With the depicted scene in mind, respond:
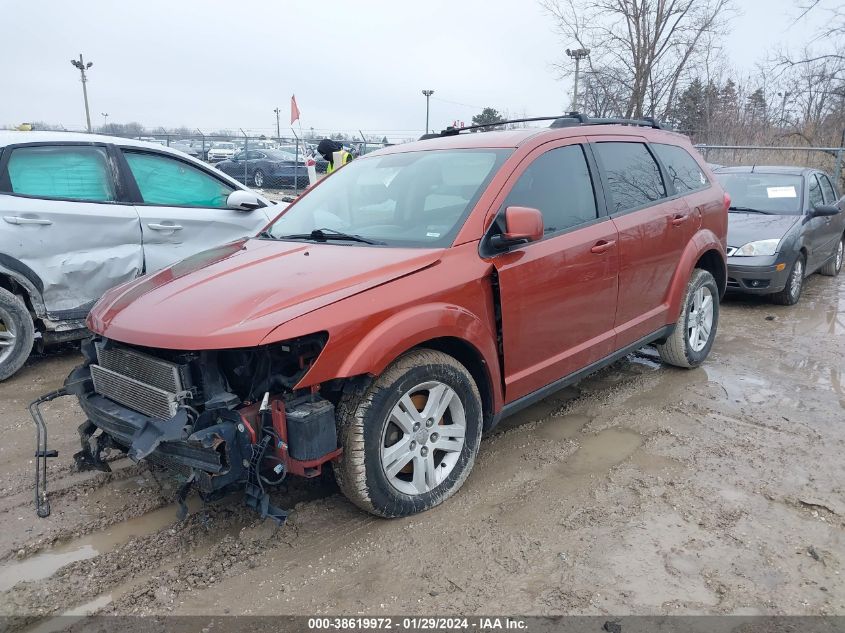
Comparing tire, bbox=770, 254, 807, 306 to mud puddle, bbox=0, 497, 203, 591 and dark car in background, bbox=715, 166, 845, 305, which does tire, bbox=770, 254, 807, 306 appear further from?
mud puddle, bbox=0, 497, 203, 591

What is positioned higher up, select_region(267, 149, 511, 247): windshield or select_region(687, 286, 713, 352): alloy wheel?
select_region(267, 149, 511, 247): windshield

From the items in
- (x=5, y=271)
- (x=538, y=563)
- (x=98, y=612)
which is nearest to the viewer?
(x=98, y=612)

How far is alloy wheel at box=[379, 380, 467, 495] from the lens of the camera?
289cm

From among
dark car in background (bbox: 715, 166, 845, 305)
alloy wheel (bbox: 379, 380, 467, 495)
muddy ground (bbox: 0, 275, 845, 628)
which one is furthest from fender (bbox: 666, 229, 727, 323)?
dark car in background (bbox: 715, 166, 845, 305)

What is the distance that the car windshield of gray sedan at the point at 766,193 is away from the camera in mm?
8023

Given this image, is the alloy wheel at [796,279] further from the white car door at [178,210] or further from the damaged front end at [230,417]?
the damaged front end at [230,417]

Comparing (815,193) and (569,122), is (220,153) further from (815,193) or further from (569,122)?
(569,122)

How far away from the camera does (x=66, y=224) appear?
495 cm

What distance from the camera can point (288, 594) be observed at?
253 centimetres

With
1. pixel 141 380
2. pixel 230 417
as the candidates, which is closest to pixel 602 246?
pixel 230 417

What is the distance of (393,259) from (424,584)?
1451 mm

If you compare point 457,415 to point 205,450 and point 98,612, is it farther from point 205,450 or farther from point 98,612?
point 98,612

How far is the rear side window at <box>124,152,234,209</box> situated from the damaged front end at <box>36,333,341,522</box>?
3.10 meters

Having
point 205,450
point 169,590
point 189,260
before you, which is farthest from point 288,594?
point 189,260
